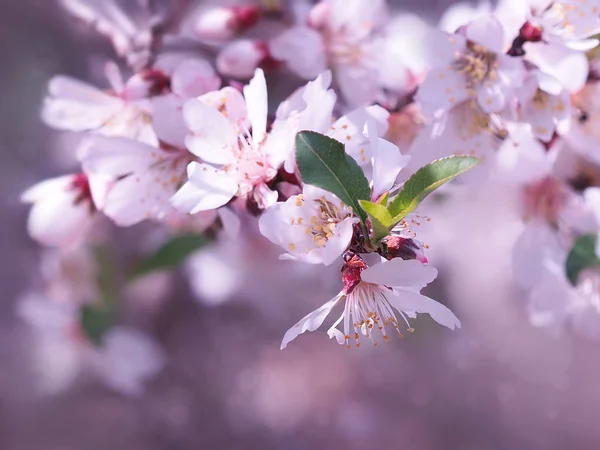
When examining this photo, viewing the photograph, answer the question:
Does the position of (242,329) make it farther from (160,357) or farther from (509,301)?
(509,301)

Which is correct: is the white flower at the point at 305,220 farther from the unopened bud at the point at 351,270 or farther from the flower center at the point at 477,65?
the flower center at the point at 477,65

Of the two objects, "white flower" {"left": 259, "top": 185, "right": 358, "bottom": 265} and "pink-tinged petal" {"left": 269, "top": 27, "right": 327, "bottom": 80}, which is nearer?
"white flower" {"left": 259, "top": 185, "right": 358, "bottom": 265}

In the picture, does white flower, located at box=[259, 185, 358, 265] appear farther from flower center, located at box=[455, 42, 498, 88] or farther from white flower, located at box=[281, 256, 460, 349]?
flower center, located at box=[455, 42, 498, 88]

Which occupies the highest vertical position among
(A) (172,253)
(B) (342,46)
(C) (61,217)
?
(B) (342,46)

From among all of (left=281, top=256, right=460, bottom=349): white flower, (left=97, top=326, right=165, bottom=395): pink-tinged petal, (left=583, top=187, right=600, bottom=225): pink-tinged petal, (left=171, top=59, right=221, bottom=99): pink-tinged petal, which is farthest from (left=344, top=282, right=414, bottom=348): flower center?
(left=97, top=326, right=165, bottom=395): pink-tinged petal

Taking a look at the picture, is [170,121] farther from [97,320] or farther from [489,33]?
[97,320]

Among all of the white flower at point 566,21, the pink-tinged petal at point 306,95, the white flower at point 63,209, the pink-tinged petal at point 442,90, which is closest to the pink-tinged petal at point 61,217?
the white flower at point 63,209

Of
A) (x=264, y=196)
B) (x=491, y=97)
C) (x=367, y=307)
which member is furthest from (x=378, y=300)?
(x=491, y=97)
